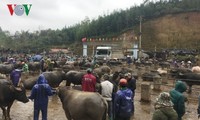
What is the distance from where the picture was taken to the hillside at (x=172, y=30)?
8750 cm

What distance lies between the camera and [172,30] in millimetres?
94688

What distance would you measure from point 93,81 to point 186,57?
38.3 meters

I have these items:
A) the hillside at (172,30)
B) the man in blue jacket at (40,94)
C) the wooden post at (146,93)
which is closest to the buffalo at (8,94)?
the man in blue jacket at (40,94)

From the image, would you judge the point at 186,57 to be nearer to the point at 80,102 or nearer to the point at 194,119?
the point at 194,119

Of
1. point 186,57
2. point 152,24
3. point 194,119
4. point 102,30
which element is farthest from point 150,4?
point 194,119

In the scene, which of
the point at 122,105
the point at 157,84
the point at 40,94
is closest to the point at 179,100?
the point at 122,105

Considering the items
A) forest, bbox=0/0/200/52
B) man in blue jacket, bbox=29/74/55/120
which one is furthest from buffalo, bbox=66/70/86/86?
forest, bbox=0/0/200/52

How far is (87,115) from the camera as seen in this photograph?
8.70 m

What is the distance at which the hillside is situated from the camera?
87500 mm

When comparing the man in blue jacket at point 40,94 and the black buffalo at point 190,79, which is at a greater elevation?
the man in blue jacket at point 40,94

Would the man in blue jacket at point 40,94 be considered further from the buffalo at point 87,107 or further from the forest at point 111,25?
the forest at point 111,25

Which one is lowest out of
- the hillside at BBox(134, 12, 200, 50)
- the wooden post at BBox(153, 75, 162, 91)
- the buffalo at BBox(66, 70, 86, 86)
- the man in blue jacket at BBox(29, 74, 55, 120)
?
the wooden post at BBox(153, 75, 162, 91)

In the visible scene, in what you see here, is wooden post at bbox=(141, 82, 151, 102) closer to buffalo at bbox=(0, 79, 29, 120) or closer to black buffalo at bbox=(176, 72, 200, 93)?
black buffalo at bbox=(176, 72, 200, 93)

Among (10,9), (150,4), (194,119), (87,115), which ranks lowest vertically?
(194,119)
